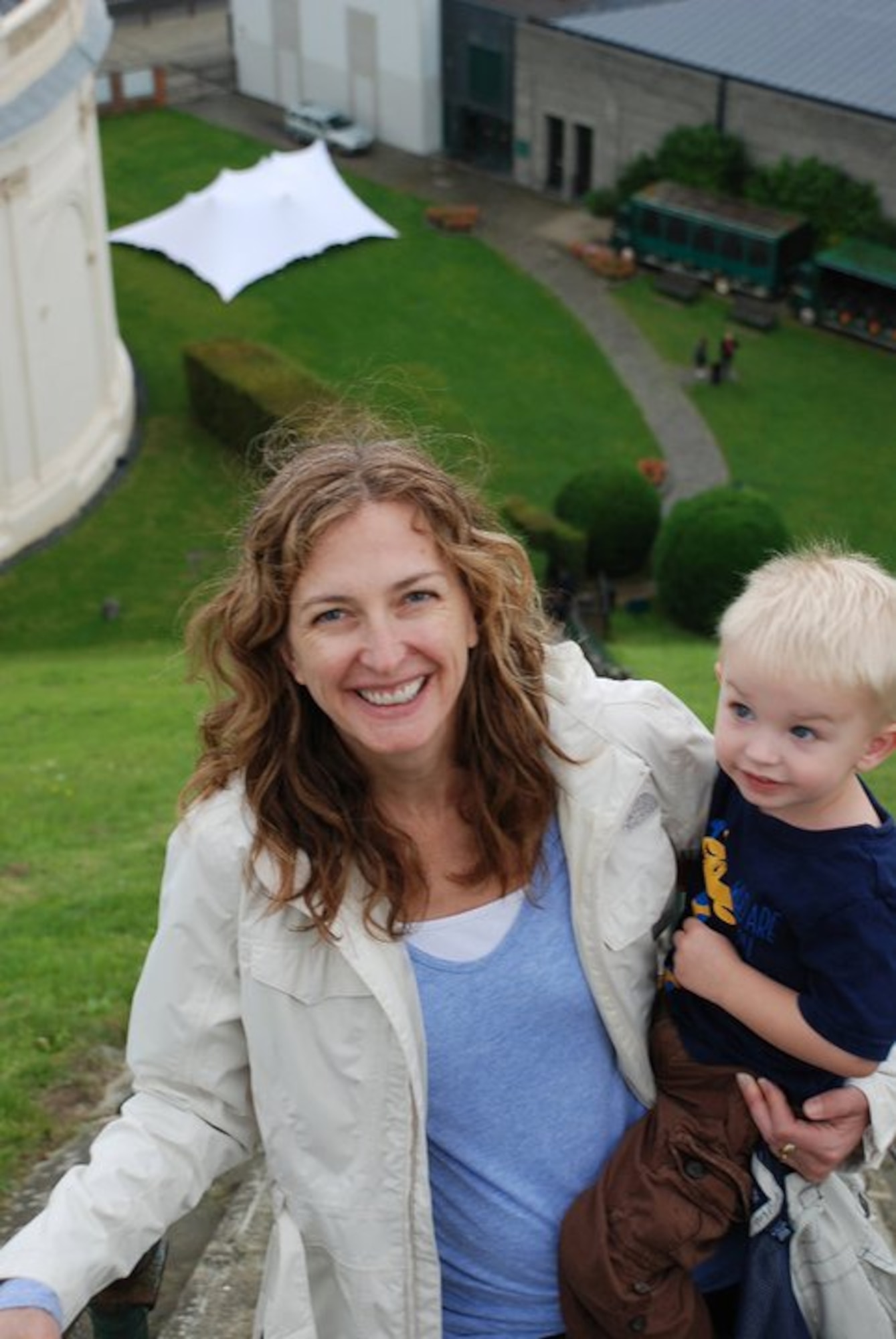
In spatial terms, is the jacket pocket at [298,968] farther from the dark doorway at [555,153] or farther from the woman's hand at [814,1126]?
the dark doorway at [555,153]

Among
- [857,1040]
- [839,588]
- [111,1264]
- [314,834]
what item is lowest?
[111,1264]

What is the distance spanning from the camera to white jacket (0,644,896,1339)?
14.7 ft

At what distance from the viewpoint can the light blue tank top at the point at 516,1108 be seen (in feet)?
15.2

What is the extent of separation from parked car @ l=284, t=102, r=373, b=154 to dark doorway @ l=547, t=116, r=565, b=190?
16.0ft

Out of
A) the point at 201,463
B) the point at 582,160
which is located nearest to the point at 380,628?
the point at 201,463

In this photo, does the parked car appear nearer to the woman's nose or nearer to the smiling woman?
the smiling woman

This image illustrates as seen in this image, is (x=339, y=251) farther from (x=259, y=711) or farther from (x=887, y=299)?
(x=259, y=711)

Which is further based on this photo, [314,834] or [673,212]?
[673,212]

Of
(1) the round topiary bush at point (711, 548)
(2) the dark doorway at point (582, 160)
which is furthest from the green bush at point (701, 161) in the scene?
(1) the round topiary bush at point (711, 548)

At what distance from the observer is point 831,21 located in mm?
42719

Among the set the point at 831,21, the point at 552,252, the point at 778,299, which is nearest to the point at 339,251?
the point at 552,252

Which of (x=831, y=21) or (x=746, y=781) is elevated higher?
(x=746, y=781)

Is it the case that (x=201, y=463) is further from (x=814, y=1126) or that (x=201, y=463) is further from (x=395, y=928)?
(x=814, y=1126)

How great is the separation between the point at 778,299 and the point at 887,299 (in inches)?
104
